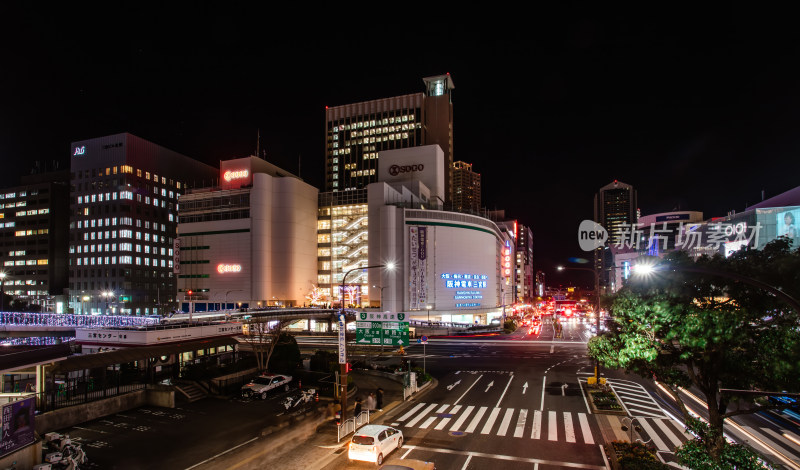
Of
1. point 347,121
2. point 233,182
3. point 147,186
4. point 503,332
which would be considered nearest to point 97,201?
point 147,186

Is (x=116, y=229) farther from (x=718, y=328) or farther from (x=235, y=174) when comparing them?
(x=718, y=328)

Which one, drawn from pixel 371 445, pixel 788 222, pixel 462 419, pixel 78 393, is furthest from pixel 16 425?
pixel 788 222

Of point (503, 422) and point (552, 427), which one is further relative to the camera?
point (503, 422)

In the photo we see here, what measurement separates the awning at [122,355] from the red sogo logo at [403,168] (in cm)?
9259

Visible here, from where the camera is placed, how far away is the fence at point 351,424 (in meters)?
23.1

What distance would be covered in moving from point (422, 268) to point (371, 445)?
8153 cm

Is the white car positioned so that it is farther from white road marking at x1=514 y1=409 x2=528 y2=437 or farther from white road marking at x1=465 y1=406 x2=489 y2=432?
white road marking at x1=514 y1=409 x2=528 y2=437

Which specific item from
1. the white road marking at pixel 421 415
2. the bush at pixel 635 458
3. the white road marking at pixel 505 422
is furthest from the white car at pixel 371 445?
the bush at pixel 635 458

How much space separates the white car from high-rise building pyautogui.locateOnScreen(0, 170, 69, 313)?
478ft

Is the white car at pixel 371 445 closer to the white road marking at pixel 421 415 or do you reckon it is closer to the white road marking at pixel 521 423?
the white road marking at pixel 421 415

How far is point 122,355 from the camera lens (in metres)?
29.7

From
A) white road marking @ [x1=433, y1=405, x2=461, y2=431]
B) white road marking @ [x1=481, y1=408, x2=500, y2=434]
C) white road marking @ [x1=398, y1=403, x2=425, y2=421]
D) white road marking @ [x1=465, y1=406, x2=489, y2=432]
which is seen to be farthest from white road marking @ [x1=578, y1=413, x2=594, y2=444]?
white road marking @ [x1=398, y1=403, x2=425, y2=421]

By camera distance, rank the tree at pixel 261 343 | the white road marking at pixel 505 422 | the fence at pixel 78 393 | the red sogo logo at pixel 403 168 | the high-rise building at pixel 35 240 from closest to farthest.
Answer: the white road marking at pixel 505 422 → the fence at pixel 78 393 → the tree at pixel 261 343 → the red sogo logo at pixel 403 168 → the high-rise building at pixel 35 240

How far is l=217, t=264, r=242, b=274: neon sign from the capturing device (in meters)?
107
